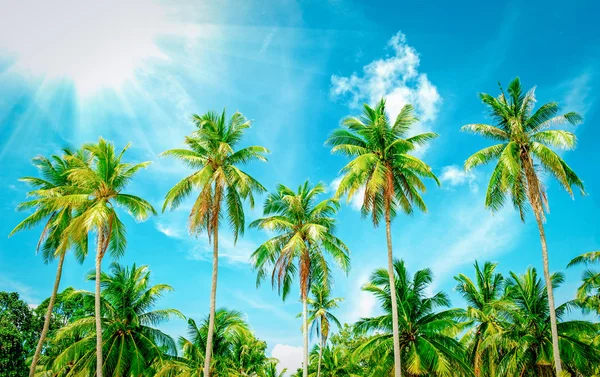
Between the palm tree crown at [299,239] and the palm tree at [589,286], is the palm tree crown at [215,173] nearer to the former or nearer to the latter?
the palm tree crown at [299,239]

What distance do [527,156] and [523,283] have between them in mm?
7930

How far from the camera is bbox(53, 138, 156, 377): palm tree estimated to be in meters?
20.6

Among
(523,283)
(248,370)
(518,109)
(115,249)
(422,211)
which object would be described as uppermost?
(518,109)

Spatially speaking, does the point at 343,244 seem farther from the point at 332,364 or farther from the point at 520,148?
the point at 332,364

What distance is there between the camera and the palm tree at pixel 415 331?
21828mm

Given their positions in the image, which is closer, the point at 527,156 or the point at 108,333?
the point at 527,156

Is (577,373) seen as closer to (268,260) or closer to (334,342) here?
(268,260)

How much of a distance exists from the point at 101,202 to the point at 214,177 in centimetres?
557

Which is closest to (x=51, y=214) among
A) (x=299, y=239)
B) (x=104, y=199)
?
(x=104, y=199)

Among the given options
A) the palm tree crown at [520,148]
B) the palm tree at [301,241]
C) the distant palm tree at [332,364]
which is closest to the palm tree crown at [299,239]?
the palm tree at [301,241]

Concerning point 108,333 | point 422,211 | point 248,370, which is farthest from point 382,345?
point 248,370

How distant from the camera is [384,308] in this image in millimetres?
25156

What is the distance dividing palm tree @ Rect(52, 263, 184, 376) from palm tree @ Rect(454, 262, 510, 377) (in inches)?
715

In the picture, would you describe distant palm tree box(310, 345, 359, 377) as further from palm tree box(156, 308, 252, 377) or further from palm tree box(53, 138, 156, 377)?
palm tree box(53, 138, 156, 377)
